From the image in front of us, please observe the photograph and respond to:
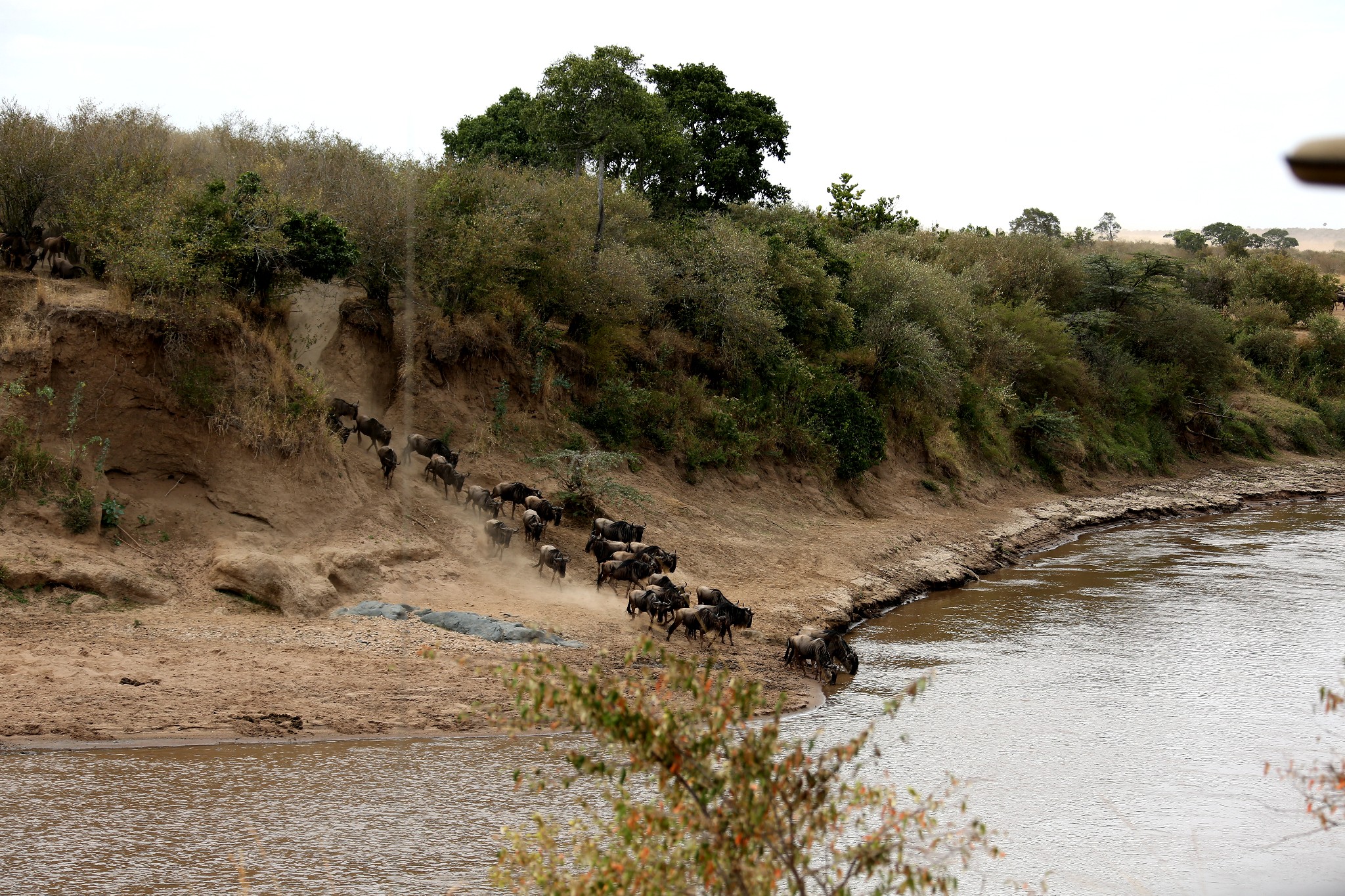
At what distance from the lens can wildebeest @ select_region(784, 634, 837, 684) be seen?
1614 centimetres

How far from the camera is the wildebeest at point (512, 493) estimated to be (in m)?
20.8

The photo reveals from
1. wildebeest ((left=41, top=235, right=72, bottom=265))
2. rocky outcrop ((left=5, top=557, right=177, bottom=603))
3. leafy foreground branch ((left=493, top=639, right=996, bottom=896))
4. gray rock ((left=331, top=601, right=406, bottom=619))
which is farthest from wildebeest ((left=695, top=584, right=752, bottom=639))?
wildebeest ((left=41, top=235, right=72, bottom=265))

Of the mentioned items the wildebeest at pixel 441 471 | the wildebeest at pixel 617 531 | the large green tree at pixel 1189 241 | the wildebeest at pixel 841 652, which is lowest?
the wildebeest at pixel 841 652

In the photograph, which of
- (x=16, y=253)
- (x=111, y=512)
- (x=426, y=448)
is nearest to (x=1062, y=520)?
(x=426, y=448)

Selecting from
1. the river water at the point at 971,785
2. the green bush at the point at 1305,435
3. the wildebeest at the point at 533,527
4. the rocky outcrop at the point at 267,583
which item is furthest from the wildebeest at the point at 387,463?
the green bush at the point at 1305,435

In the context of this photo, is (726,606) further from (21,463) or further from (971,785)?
(21,463)

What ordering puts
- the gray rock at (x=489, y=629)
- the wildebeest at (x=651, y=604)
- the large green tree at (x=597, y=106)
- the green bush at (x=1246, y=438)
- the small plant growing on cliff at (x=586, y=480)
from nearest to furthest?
1. the gray rock at (x=489, y=629)
2. the wildebeest at (x=651, y=604)
3. the small plant growing on cliff at (x=586, y=480)
4. the large green tree at (x=597, y=106)
5. the green bush at (x=1246, y=438)

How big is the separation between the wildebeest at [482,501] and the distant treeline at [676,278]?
4.47 meters

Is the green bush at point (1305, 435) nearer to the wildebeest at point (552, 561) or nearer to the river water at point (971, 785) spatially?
the river water at point (971, 785)

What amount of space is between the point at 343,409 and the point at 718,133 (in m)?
24.4

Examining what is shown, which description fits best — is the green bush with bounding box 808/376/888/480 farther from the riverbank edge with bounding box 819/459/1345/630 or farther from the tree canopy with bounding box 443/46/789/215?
the tree canopy with bounding box 443/46/789/215

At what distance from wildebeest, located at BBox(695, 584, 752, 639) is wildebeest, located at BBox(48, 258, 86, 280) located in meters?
12.3

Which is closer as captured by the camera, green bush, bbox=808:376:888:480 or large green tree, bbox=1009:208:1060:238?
green bush, bbox=808:376:888:480

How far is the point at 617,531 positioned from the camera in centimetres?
2056
